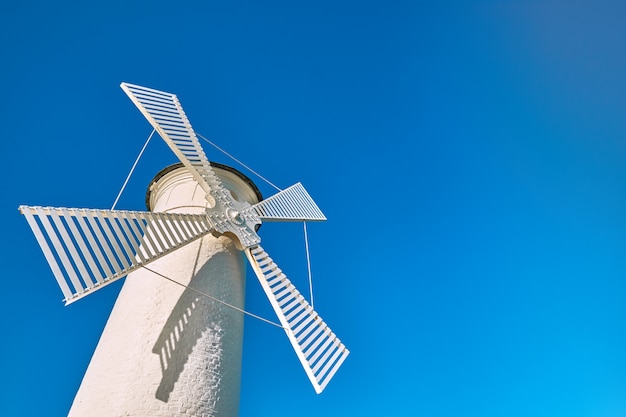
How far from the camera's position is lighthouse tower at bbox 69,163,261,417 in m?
4.52

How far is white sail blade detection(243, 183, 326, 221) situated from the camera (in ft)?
24.3

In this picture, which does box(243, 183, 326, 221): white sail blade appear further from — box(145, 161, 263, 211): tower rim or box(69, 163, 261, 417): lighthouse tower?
box(69, 163, 261, 417): lighthouse tower

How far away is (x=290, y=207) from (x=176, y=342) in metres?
3.77

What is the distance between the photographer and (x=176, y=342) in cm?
496

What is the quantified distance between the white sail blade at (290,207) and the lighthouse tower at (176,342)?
114 cm

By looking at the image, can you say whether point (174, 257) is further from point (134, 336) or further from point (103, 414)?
point (103, 414)

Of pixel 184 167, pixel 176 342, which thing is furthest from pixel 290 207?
pixel 176 342

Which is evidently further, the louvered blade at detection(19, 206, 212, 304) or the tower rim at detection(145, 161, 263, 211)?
the tower rim at detection(145, 161, 263, 211)

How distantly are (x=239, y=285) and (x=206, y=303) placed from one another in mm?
793

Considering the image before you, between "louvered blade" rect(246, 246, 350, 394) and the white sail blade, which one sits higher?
the white sail blade

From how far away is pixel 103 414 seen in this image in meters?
4.35

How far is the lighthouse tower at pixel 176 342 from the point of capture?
4520 millimetres

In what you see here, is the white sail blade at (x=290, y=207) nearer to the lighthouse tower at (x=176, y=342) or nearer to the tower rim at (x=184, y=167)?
the tower rim at (x=184, y=167)

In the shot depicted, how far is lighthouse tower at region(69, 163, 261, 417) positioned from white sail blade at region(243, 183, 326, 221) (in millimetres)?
1138
